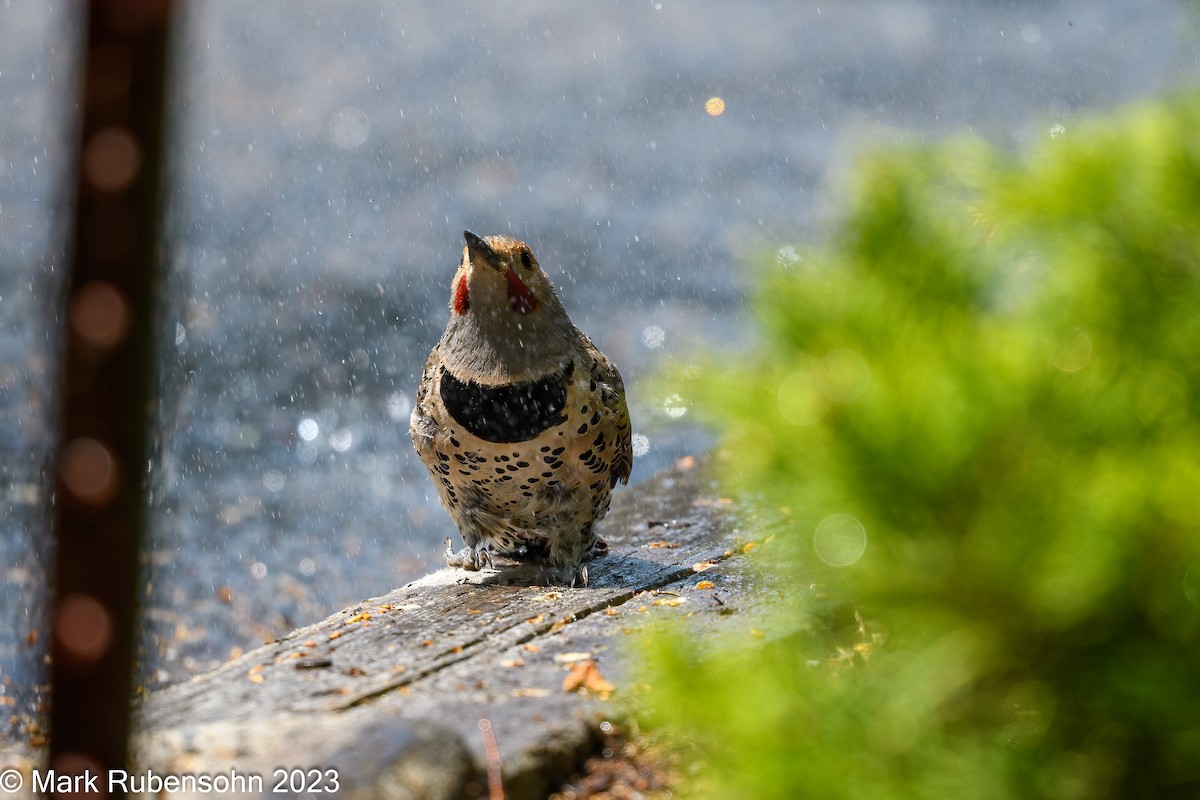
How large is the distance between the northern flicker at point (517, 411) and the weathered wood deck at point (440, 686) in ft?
0.76

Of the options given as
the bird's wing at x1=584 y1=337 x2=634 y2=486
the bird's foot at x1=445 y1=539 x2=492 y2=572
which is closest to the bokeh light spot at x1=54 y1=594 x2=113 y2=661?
the bird's wing at x1=584 y1=337 x2=634 y2=486

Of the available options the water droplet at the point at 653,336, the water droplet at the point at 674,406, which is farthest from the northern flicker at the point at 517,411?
the water droplet at the point at 653,336

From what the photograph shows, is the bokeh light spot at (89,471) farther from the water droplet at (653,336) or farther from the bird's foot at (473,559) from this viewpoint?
the water droplet at (653,336)

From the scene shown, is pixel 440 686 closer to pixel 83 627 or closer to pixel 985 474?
pixel 83 627

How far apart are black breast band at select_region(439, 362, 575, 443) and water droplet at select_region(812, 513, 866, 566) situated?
2278 mm

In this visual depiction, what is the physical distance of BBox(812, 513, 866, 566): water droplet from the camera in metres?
1.42

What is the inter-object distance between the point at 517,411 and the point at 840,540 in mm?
2317

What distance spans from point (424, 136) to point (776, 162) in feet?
11.6

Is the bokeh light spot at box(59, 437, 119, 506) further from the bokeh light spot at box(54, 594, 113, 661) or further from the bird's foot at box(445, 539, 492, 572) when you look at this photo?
the bird's foot at box(445, 539, 492, 572)

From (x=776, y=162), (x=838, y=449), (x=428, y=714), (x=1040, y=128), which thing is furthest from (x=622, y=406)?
(x=776, y=162)

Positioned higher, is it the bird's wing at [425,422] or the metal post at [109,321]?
the metal post at [109,321]

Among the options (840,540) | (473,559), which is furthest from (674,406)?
(473,559)

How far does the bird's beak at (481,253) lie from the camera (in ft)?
12.1

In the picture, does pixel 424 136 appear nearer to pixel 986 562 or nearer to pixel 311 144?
pixel 311 144
